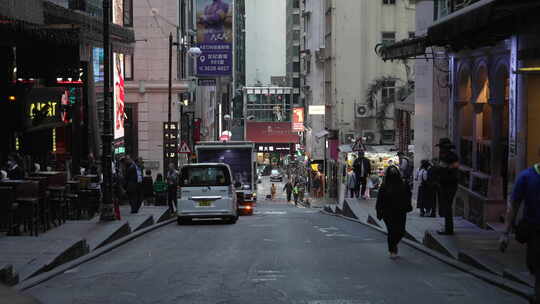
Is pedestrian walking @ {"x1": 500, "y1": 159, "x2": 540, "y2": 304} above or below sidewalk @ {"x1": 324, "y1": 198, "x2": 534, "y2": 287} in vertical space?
above

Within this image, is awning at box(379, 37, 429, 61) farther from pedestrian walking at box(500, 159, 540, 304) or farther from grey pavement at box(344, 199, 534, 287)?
pedestrian walking at box(500, 159, 540, 304)

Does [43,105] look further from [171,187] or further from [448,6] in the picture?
[448,6]

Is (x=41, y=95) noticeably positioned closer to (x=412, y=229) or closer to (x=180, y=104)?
(x=412, y=229)

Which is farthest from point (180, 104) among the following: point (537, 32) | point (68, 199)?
point (537, 32)

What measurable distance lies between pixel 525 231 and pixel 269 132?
Result: 4517 inches

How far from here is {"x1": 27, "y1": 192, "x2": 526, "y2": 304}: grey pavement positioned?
11.2 metres

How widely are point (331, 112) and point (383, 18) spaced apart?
29.1ft

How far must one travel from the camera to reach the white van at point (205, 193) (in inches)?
1046

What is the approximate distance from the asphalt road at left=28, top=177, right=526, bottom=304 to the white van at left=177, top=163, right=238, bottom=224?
6853mm

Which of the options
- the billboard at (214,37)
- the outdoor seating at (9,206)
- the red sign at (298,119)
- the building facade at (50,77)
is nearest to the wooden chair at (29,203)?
the outdoor seating at (9,206)

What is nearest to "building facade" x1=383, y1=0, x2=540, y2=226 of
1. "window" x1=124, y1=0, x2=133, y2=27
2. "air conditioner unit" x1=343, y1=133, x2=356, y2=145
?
"window" x1=124, y1=0, x2=133, y2=27

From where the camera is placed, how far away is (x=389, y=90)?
58.8 metres

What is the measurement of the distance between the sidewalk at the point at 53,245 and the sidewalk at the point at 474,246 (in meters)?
6.49

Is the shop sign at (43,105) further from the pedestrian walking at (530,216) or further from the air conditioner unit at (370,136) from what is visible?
the air conditioner unit at (370,136)
